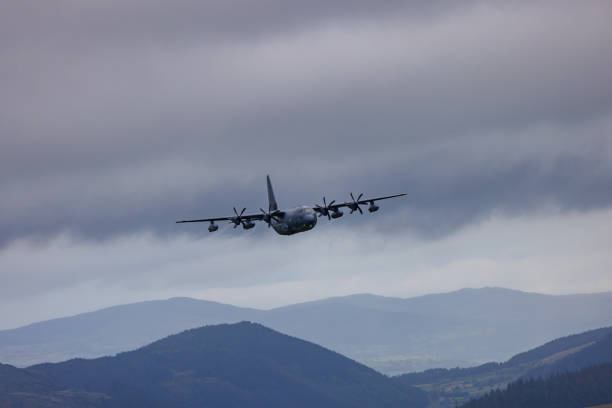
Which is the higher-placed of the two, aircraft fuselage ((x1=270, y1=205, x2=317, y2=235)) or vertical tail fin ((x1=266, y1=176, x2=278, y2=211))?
vertical tail fin ((x1=266, y1=176, x2=278, y2=211))

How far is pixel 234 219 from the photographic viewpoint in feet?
399

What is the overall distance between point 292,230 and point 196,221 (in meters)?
15.6

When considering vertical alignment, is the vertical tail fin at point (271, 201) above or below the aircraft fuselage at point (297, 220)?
above

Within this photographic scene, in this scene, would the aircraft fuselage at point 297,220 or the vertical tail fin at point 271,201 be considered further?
the vertical tail fin at point 271,201

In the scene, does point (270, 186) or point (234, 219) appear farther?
point (270, 186)

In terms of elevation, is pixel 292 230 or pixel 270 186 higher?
pixel 270 186

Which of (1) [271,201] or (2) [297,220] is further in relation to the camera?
(1) [271,201]

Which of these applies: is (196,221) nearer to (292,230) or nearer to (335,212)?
(292,230)

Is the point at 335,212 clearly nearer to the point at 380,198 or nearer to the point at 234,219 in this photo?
the point at 380,198

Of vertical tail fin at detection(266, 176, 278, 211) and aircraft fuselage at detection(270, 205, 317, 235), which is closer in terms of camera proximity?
aircraft fuselage at detection(270, 205, 317, 235)

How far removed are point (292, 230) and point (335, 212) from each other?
10.1 meters

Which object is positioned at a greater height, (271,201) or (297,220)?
(271,201)

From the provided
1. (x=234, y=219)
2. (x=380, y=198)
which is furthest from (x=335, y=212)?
(x=234, y=219)

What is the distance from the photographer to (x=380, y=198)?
409ft
